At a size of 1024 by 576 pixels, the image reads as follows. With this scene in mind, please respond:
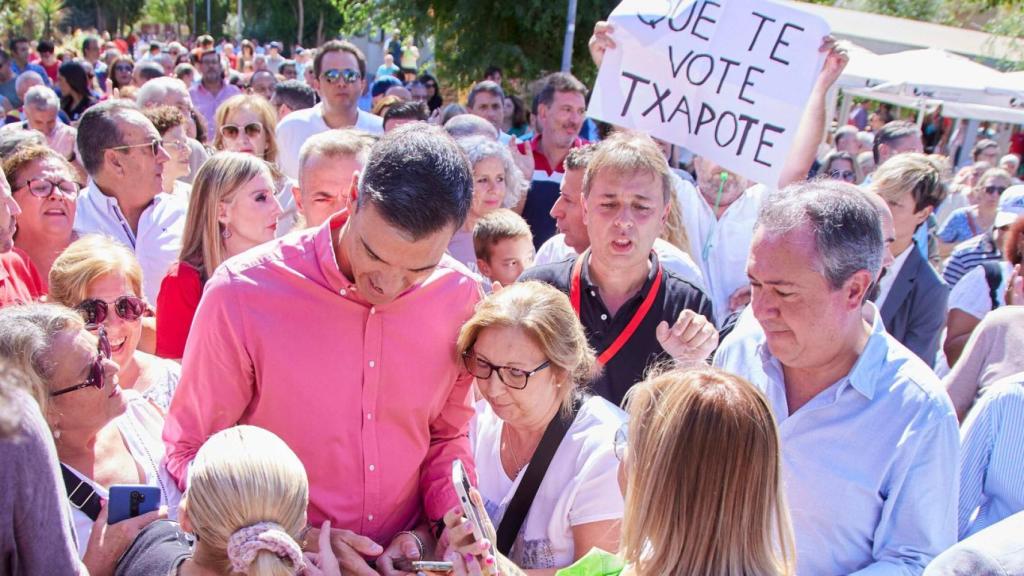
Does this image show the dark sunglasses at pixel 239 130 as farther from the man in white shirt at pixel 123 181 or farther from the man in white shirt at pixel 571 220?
the man in white shirt at pixel 571 220

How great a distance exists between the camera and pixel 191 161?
6.34 meters

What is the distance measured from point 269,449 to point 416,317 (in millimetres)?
571

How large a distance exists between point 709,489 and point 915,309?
2.89 metres

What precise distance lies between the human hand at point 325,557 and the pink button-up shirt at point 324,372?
13cm

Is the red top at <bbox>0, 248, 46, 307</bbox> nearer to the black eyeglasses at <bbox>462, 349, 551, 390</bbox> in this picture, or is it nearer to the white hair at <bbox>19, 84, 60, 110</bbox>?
the black eyeglasses at <bbox>462, 349, 551, 390</bbox>

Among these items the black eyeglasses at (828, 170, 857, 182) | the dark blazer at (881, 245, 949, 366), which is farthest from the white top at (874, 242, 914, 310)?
the black eyeglasses at (828, 170, 857, 182)

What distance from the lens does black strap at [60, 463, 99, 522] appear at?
253cm

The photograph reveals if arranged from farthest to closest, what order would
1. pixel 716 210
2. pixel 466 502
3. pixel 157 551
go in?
pixel 716 210, pixel 157 551, pixel 466 502

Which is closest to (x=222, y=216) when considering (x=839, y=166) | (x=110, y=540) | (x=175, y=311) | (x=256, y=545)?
(x=175, y=311)

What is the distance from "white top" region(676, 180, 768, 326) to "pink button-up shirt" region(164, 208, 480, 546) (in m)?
2.45

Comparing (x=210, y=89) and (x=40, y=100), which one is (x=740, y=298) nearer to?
(x=40, y=100)

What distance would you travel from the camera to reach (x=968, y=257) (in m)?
5.80

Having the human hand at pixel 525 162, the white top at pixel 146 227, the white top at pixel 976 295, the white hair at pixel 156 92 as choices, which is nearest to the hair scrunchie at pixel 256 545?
the white top at pixel 146 227

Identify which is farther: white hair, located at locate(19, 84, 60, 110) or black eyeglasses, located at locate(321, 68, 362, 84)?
white hair, located at locate(19, 84, 60, 110)
